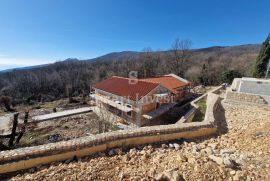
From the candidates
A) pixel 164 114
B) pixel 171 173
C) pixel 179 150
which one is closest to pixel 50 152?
pixel 171 173

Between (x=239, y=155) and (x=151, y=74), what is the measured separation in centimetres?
3441

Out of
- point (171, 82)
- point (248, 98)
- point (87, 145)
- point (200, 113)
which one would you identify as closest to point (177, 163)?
point (87, 145)

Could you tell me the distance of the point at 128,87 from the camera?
1781 centimetres

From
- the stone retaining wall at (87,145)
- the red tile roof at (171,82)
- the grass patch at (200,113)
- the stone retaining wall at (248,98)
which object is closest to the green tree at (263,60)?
the red tile roof at (171,82)

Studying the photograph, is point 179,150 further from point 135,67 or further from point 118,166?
point 135,67

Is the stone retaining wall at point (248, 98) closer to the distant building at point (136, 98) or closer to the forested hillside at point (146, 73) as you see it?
the distant building at point (136, 98)

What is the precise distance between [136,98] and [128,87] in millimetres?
2750

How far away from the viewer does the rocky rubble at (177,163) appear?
3.67 meters

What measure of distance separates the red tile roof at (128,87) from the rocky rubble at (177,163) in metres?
10.4

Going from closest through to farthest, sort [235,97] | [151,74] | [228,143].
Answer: [228,143] < [235,97] < [151,74]

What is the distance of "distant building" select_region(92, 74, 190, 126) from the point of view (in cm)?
1566

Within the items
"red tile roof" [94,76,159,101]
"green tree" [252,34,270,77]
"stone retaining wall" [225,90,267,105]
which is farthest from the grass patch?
"green tree" [252,34,270,77]

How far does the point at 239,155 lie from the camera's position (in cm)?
472

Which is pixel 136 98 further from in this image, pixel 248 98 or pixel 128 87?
pixel 248 98
